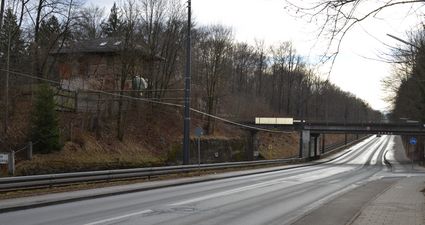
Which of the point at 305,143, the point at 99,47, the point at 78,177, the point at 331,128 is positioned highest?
the point at 99,47

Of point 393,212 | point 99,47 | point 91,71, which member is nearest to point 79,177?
point 393,212

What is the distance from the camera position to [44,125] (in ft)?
119

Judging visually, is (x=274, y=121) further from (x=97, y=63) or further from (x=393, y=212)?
(x=393, y=212)

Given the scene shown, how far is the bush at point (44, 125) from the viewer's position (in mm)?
35719

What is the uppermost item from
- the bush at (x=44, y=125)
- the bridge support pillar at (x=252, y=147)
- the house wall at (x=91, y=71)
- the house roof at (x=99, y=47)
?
the house roof at (x=99, y=47)

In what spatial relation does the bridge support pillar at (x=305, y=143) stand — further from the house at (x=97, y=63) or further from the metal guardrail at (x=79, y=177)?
the metal guardrail at (x=79, y=177)

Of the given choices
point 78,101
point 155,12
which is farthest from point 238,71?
point 78,101

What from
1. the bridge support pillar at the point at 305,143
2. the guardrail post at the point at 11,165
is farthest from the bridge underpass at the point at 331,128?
the guardrail post at the point at 11,165

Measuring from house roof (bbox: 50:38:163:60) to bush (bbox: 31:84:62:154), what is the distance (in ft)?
36.1

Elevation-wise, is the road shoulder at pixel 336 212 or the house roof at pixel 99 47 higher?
the house roof at pixel 99 47

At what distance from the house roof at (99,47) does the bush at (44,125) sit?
11018 mm

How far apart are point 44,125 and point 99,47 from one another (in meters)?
24.5

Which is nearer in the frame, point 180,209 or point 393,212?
point 393,212

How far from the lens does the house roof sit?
4903 cm
